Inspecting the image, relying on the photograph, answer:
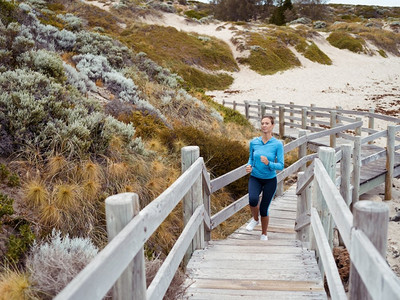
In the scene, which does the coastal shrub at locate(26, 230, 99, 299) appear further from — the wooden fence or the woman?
the woman

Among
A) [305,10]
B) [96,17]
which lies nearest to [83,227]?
[96,17]

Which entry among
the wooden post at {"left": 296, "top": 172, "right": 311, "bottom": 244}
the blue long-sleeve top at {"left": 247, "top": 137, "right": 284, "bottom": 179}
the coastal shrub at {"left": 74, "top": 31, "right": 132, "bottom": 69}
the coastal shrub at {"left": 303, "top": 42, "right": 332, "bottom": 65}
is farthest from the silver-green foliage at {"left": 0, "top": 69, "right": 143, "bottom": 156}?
the coastal shrub at {"left": 303, "top": 42, "right": 332, "bottom": 65}

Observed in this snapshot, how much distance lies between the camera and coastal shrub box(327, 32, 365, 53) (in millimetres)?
41781

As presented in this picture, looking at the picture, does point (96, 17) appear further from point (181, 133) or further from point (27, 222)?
point (27, 222)

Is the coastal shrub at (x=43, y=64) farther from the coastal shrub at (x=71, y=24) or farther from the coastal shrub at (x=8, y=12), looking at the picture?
the coastal shrub at (x=71, y=24)

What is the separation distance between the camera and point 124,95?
8922 millimetres

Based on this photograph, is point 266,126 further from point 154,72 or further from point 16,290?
point 154,72

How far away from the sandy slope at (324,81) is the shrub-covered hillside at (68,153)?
11548 mm

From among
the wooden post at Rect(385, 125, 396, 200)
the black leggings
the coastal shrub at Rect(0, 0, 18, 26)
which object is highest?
the coastal shrub at Rect(0, 0, 18, 26)

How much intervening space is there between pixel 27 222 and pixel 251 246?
254cm

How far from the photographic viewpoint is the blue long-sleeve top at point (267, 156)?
14.4ft

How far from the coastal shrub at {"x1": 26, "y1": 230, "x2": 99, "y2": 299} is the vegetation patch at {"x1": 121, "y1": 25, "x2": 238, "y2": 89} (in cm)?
2319

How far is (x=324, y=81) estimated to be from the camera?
29.1m

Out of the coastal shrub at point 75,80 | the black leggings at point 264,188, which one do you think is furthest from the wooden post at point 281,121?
the black leggings at point 264,188
